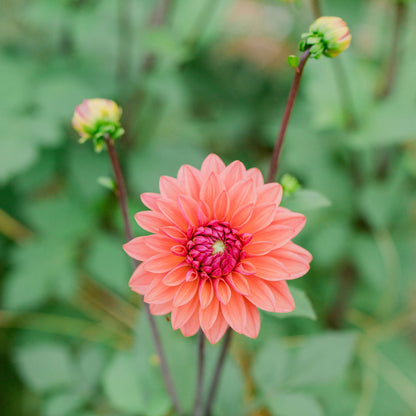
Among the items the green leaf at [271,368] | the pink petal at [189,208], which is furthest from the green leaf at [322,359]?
the pink petal at [189,208]

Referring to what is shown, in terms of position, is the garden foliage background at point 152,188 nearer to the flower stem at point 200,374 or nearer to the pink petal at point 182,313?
the flower stem at point 200,374

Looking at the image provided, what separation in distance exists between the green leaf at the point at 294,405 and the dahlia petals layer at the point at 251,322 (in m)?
0.38

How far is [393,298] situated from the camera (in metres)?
1.61

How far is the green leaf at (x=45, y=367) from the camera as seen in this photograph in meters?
1.02

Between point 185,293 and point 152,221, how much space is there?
10 cm

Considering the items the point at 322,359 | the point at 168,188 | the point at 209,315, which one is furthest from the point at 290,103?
the point at 322,359

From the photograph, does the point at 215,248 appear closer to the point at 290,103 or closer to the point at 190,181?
the point at 190,181

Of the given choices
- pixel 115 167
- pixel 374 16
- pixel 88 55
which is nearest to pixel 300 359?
pixel 115 167

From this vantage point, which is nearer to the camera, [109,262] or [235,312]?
[235,312]

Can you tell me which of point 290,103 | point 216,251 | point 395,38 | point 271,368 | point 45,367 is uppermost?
point 395,38

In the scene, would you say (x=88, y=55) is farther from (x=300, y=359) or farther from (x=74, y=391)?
(x=300, y=359)

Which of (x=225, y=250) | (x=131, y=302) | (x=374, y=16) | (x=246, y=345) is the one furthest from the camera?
(x=374, y=16)

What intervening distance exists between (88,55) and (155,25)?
1.10 ft

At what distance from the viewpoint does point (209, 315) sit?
0.57 metres
